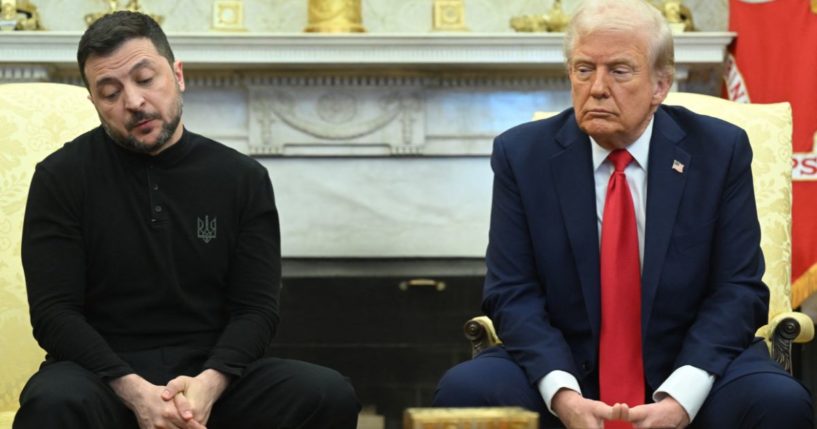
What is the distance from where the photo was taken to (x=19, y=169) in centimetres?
334

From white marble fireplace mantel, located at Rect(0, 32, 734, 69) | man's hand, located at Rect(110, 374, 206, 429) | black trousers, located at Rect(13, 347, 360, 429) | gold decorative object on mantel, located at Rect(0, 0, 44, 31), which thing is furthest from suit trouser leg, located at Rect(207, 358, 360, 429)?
gold decorative object on mantel, located at Rect(0, 0, 44, 31)

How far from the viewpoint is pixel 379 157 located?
5.99 meters

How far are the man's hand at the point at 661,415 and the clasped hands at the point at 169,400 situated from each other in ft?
2.81

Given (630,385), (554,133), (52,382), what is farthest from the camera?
(554,133)

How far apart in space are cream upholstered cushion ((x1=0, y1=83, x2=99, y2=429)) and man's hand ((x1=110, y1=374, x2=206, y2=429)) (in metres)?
0.55

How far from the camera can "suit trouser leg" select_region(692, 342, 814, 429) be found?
2.54 meters

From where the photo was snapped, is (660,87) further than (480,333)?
No

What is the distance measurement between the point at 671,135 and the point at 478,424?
136cm

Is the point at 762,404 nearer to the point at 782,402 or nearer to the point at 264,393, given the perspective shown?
the point at 782,402

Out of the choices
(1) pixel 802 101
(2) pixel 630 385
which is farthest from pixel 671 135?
(1) pixel 802 101

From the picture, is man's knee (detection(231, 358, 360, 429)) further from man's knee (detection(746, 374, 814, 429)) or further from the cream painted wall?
the cream painted wall

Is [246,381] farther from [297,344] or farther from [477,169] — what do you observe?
[477,169]

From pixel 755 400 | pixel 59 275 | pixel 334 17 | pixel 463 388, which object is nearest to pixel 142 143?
pixel 59 275

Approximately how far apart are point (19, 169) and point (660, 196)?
159 cm
